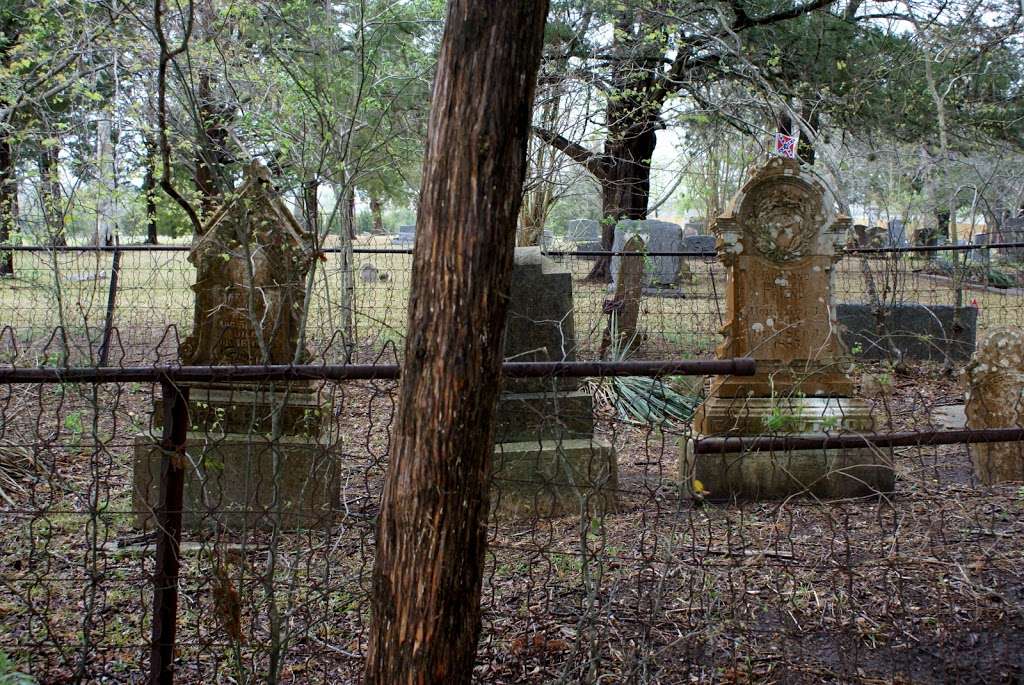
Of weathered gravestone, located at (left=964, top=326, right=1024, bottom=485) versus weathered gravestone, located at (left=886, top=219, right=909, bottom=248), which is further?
weathered gravestone, located at (left=886, top=219, right=909, bottom=248)

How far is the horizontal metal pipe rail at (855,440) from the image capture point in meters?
3.04

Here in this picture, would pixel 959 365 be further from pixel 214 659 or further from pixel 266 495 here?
pixel 214 659

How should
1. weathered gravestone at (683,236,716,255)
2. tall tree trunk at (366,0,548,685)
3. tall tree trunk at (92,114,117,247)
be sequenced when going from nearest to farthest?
tall tree trunk at (366,0,548,685)
tall tree trunk at (92,114,117,247)
weathered gravestone at (683,236,716,255)

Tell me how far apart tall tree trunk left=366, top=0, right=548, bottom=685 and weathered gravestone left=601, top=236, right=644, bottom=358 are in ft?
26.1

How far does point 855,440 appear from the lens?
122 inches

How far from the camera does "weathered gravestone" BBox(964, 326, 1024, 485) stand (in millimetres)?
6184

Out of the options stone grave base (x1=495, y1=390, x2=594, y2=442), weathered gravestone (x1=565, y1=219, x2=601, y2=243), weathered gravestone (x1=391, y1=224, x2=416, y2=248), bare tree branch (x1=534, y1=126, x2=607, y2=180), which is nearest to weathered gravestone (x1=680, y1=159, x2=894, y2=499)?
stone grave base (x1=495, y1=390, x2=594, y2=442)

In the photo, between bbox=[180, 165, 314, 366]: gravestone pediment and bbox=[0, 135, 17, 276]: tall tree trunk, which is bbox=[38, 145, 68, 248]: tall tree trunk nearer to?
bbox=[0, 135, 17, 276]: tall tree trunk

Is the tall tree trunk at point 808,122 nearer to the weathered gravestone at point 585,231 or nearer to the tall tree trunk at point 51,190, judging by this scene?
the weathered gravestone at point 585,231

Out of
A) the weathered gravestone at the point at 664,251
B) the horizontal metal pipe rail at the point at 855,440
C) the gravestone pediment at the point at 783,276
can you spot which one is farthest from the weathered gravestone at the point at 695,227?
the horizontal metal pipe rail at the point at 855,440

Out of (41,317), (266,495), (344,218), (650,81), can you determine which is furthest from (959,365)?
(41,317)

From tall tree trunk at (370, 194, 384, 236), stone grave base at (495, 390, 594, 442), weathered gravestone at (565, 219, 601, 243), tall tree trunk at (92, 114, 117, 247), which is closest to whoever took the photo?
stone grave base at (495, 390, 594, 442)

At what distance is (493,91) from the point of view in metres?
2.35

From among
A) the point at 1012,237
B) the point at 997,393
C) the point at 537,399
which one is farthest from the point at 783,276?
the point at 1012,237
